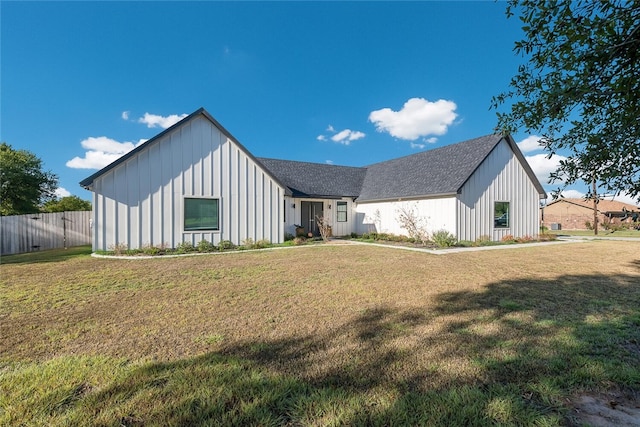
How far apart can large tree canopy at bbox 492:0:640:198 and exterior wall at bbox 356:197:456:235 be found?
1141cm

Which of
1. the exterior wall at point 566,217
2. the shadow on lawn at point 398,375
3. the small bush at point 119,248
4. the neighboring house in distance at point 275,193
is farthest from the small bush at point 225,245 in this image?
the exterior wall at point 566,217

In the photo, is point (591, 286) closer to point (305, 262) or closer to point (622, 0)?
point (622, 0)

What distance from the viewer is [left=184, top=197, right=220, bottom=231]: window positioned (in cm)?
1162

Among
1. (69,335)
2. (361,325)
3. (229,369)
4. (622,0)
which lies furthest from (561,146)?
(69,335)

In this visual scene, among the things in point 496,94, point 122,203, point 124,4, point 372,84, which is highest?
point 372,84

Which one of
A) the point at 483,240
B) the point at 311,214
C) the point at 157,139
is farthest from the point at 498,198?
the point at 157,139

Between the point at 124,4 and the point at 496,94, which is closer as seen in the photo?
the point at 496,94

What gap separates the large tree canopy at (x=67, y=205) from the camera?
21.6 metres

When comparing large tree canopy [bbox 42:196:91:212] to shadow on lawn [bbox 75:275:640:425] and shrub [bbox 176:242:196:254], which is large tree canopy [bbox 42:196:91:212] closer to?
shrub [bbox 176:242:196:254]

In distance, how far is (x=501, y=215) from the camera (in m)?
15.6

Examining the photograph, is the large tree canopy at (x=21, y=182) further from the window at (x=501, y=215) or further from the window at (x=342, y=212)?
the window at (x=501, y=215)

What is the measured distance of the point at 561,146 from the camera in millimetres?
3314

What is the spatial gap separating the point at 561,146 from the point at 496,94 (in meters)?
1.01

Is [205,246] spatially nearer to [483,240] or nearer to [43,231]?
[43,231]
